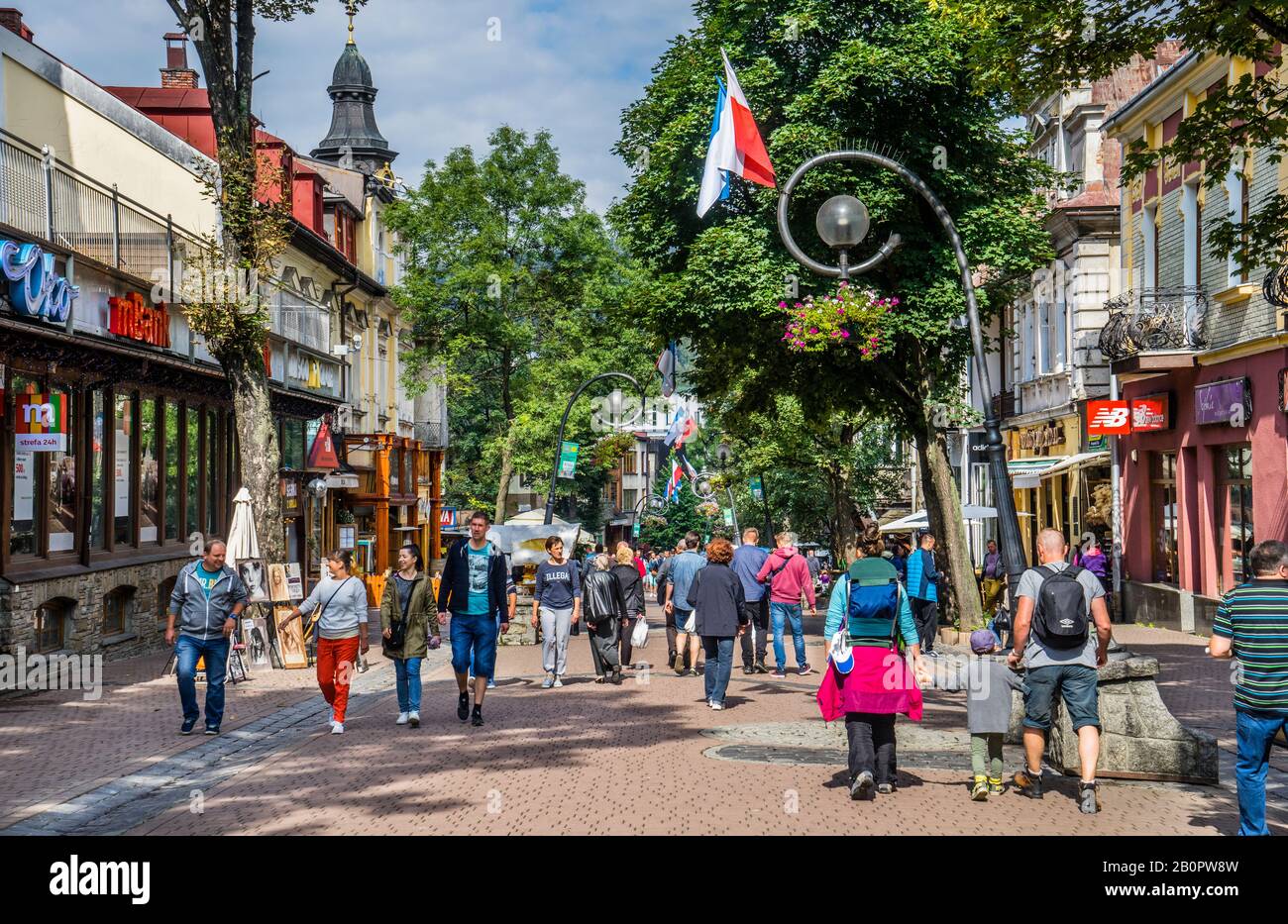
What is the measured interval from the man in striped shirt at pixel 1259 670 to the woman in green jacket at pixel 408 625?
7.32 meters

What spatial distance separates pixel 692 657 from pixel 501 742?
702 centimetres

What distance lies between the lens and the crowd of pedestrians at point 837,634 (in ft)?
25.2

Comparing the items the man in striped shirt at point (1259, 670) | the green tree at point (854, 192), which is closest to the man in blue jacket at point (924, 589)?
the green tree at point (854, 192)

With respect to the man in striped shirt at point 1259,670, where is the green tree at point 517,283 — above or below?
above

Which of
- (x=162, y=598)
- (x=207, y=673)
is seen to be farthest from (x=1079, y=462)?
(x=207, y=673)

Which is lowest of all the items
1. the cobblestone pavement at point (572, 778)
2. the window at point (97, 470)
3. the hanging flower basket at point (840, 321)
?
the cobblestone pavement at point (572, 778)

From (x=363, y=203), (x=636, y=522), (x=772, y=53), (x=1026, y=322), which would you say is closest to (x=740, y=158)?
(x=772, y=53)

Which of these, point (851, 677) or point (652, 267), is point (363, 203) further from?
point (851, 677)

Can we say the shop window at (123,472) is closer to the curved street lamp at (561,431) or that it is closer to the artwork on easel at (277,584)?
the artwork on easel at (277,584)

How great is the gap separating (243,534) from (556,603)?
18.5 feet

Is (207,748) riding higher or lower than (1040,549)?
lower

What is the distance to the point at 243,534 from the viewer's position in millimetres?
19203

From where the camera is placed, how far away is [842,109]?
71.2 ft

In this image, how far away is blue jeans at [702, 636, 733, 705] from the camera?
1416cm
